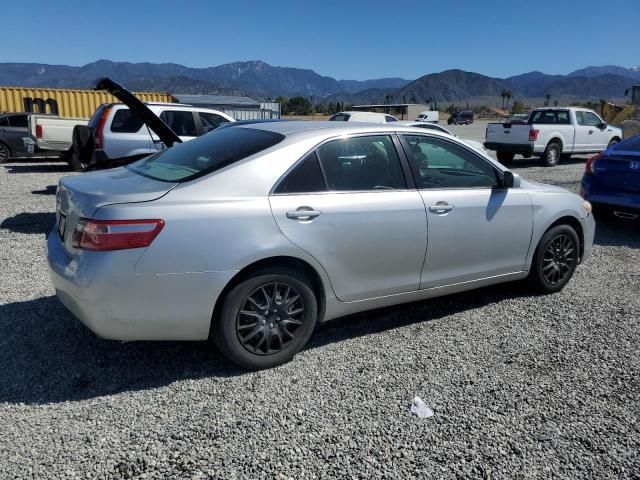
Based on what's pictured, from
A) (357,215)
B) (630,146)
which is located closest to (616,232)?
(630,146)

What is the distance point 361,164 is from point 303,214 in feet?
2.26

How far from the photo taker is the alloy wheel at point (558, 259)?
4.76 meters

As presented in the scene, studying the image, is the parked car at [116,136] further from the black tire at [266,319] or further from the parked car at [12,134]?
the parked car at [12,134]

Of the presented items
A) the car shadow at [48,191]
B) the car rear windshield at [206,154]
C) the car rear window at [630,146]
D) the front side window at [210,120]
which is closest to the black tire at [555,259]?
the car rear windshield at [206,154]

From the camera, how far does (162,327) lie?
3.04 m

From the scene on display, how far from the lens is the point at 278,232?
3207 millimetres

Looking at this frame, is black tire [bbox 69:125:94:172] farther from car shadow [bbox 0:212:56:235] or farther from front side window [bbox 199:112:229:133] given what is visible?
front side window [bbox 199:112:229:133]

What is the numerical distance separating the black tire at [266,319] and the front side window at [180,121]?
6.93 metres

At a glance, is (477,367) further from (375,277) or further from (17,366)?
(17,366)

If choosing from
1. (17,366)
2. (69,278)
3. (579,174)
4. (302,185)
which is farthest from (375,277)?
(579,174)

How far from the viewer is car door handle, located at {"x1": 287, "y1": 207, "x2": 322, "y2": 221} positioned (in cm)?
327

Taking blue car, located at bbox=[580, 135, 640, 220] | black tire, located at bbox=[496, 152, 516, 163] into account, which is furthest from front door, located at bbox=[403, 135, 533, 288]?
black tire, located at bbox=[496, 152, 516, 163]

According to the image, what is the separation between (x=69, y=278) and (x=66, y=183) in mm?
852

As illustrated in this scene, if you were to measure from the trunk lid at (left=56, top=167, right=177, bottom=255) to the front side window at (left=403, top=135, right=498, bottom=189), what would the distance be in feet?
6.02
